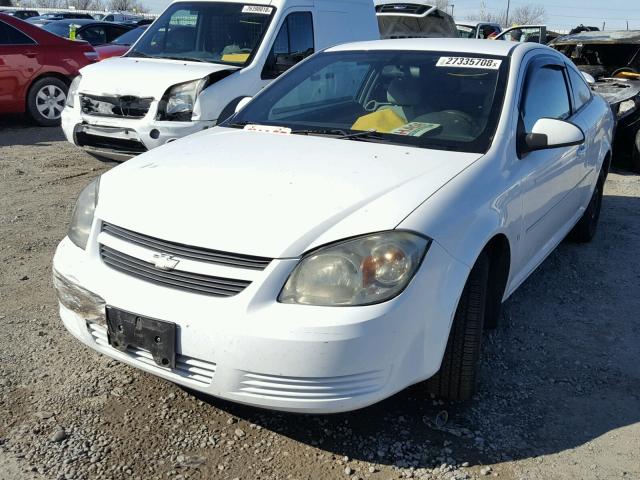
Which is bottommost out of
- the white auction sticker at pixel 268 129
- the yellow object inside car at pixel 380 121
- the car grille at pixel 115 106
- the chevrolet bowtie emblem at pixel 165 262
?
the chevrolet bowtie emblem at pixel 165 262

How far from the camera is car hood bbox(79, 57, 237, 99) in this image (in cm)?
588

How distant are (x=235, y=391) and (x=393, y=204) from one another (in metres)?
0.89

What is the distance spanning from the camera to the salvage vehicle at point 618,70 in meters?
7.73

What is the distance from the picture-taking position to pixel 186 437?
2641mm

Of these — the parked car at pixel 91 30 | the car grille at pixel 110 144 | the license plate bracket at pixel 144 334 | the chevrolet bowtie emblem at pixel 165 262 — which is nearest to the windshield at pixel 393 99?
the chevrolet bowtie emblem at pixel 165 262

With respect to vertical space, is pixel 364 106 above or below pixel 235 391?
above

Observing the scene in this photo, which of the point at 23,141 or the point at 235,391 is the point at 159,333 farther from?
the point at 23,141

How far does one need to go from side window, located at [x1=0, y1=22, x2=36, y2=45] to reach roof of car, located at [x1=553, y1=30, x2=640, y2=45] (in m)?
7.56

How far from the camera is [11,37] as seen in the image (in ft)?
30.2

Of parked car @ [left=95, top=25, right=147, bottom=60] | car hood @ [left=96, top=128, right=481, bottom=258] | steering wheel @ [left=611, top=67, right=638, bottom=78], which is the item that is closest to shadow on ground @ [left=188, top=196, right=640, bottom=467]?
car hood @ [left=96, top=128, right=481, bottom=258]

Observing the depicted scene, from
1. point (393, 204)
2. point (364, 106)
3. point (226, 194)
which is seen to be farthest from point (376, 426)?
point (364, 106)

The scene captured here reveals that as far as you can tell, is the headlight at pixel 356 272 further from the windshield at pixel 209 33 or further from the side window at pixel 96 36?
the side window at pixel 96 36

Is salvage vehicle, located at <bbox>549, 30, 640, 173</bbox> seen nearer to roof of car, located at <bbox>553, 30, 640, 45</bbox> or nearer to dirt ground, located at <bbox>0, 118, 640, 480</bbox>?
roof of car, located at <bbox>553, 30, 640, 45</bbox>

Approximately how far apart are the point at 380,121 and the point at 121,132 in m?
3.22
